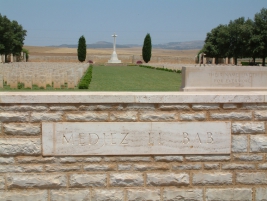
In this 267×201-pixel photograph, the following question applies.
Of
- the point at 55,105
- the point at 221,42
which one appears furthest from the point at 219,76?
the point at 221,42

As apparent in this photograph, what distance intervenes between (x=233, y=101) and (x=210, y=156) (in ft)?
2.17

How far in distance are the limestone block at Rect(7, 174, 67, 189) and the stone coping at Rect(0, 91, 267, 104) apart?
802 mm

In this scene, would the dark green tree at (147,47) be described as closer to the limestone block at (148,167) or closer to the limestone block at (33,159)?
the limestone block at (148,167)

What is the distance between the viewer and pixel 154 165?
3.90 meters

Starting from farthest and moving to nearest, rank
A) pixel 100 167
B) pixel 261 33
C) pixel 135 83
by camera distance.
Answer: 1. pixel 261 33
2. pixel 135 83
3. pixel 100 167

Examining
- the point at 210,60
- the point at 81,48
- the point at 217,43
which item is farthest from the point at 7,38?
the point at 217,43

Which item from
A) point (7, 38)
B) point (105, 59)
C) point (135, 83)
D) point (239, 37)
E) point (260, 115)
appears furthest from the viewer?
point (105, 59)

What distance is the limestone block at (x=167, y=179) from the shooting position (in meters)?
3.89

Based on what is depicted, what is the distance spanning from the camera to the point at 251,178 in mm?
3979

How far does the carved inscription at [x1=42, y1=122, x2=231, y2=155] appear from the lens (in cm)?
381

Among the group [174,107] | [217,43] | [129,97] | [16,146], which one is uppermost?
[217,43]

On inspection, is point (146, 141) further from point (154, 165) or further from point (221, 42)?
point (221, 42)

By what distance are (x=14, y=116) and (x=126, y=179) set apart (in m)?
1.37

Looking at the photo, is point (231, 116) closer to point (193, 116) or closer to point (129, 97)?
point (193, 116)
